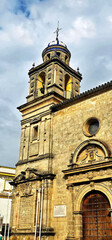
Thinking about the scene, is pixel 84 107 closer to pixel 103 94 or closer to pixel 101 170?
pixel 103 94

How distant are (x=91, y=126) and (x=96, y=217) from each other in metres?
5.48

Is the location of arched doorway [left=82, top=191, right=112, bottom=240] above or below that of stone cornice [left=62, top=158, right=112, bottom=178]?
below

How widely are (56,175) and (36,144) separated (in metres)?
3.31

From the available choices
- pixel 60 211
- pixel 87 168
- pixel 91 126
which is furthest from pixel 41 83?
pixel 60 211

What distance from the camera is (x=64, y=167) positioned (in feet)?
51.2

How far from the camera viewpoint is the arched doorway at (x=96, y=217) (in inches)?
490

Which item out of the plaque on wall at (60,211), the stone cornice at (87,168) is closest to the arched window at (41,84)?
the stone cornice at (87,168)

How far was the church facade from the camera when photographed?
1327 cm

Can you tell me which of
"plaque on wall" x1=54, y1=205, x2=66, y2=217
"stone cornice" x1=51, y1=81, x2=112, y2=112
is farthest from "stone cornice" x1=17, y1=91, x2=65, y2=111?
"plaque on wall" x1=54, y1=205, x2=66, y2=217

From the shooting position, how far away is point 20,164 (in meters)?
18.8

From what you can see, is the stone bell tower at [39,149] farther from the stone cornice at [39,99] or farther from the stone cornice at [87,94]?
the stone cornice at [87,94]

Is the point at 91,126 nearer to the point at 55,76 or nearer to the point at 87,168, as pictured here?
the point at 87,168

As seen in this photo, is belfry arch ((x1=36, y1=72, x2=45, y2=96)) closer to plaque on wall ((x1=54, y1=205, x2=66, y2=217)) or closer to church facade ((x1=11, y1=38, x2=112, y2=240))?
church facade ((x1=11, y1=38, x2=112, y2=240))

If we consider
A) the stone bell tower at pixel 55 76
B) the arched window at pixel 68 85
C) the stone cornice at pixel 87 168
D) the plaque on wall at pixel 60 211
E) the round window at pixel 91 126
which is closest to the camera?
the stone cornice at pixel 87 168
